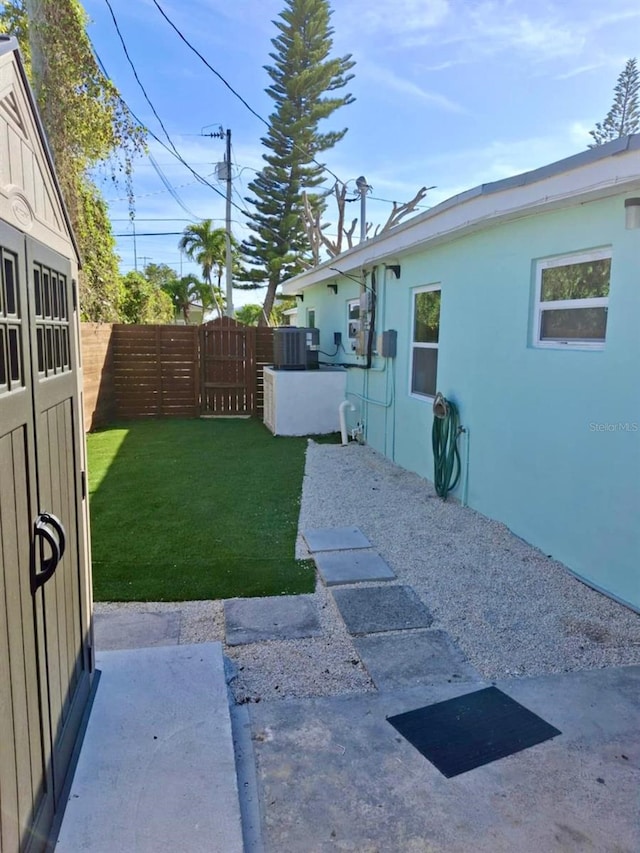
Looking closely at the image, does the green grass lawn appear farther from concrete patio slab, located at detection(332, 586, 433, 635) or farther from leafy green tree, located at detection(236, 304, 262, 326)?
leafy green tree, located at detection(236, 304, 262, 326)

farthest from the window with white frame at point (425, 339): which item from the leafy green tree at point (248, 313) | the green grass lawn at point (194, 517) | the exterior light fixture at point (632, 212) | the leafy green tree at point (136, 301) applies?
the leafy green tree at point (248, 313)

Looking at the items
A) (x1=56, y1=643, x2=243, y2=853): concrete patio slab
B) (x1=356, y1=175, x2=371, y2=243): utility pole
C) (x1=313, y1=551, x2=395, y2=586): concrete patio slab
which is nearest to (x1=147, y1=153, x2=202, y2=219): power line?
(x1=356, y1=175, x2=371, y2=243): utility pole

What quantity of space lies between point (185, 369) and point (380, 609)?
8.59m

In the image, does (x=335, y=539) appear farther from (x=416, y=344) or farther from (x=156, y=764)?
(x=416, y=344)

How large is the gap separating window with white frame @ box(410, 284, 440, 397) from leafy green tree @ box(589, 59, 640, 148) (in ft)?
47.0

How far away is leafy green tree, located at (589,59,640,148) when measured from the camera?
55.8 feet

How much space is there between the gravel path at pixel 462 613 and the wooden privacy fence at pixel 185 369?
6436mm

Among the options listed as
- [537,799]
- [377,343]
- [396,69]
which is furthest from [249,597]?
[396,69]

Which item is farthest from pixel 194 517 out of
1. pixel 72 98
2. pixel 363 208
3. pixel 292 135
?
pixel 292 135

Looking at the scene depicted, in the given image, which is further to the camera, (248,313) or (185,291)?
(248,313)

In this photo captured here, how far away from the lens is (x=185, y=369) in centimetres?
1109

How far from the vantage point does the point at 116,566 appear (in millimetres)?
3900

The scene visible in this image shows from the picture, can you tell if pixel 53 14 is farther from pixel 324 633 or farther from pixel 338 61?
pixel 338 61

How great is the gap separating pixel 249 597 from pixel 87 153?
8654 millimetres
